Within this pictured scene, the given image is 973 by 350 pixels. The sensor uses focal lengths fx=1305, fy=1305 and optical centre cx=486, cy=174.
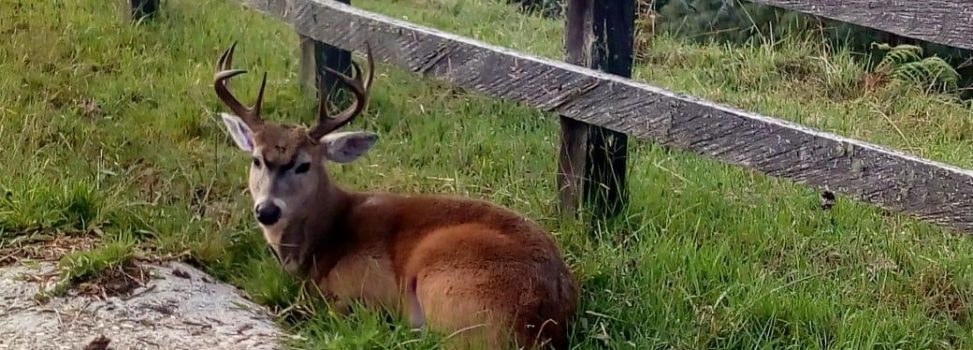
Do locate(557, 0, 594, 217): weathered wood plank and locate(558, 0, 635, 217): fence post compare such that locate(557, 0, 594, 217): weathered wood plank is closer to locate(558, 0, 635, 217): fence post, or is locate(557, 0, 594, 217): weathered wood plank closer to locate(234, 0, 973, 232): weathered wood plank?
locate(558, 0, 635, 217): fence post

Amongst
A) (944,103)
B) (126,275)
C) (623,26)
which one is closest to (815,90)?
(944,103)

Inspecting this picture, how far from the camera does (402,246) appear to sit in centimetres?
485

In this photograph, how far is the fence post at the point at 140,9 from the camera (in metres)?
8.55

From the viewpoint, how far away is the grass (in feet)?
14.8

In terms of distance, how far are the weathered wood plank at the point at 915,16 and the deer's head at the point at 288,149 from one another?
Result: 1.81 meters

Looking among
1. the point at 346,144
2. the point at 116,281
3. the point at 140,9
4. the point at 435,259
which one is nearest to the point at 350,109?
the point at 346,144

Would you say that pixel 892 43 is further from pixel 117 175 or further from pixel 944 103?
pixel 117 175

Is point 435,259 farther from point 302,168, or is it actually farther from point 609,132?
point 609,132

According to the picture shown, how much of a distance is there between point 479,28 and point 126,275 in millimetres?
5080

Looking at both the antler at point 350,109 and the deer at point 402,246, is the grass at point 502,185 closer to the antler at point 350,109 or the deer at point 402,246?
the deer at point 402,246

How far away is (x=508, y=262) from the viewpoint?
4.37m

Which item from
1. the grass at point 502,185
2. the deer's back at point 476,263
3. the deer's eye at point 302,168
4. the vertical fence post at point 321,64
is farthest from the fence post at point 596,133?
the vertical fence post at point 321,64

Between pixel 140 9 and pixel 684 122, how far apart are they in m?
4.99

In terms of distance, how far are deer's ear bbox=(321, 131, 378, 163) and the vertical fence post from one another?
1.76 metres
